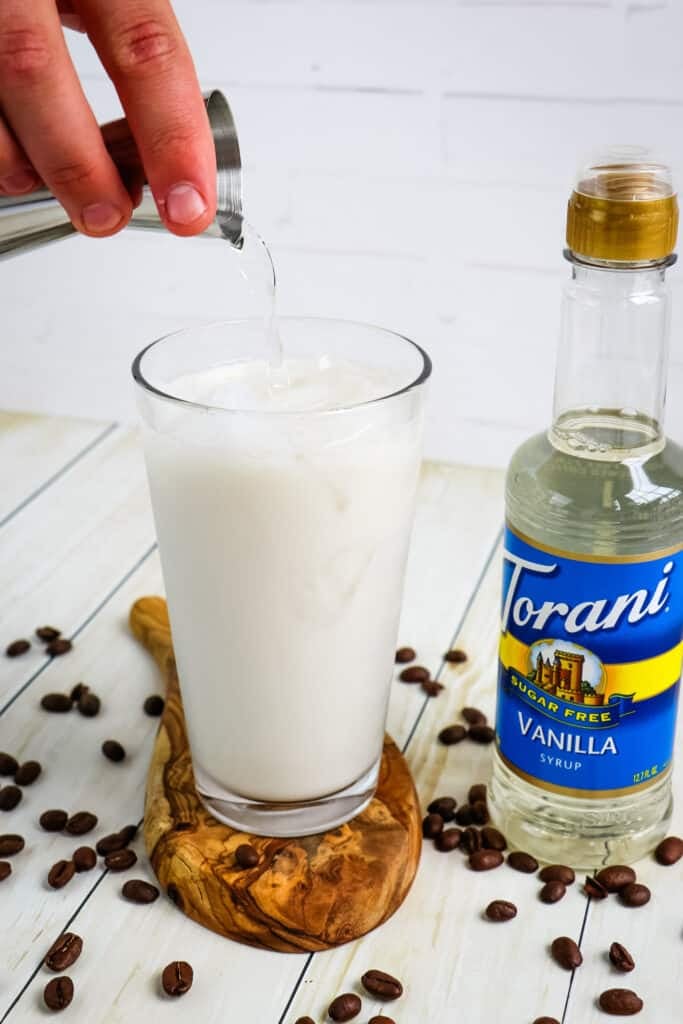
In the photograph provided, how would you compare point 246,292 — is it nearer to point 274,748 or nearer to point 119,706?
point 119,706

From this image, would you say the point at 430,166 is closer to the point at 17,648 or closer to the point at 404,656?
the point at 404,656

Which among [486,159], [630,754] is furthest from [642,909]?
[486,159]

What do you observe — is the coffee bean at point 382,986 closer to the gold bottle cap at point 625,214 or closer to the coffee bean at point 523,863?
the coffee bean at point 523,863

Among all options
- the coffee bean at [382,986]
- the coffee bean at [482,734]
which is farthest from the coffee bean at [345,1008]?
the coffee bean at [482,734]

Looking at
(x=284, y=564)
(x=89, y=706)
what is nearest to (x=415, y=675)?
(x=89, y=706)

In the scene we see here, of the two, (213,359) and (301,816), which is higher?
(213,359)

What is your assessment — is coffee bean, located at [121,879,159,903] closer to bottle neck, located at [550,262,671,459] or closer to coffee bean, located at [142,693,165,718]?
coffee bean, located at [142,693,165,718]

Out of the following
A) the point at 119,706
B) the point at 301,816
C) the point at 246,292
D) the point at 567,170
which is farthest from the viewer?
the point at 246,292
